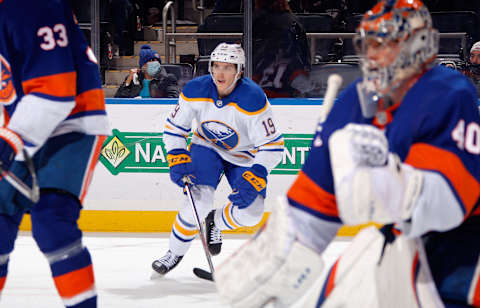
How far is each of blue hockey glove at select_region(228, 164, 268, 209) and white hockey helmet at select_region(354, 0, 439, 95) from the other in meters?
2.26

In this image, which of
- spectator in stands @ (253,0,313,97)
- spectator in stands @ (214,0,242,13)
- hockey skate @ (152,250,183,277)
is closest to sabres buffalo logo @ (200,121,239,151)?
hockey skate @ (152,250,183,277)

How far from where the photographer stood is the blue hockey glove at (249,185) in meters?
3.59

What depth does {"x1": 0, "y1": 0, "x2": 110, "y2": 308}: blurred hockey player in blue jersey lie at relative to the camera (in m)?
1.82

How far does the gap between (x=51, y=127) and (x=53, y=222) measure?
22cm

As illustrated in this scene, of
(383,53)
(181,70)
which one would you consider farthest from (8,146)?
(181,70)

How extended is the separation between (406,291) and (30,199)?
0.94 meters

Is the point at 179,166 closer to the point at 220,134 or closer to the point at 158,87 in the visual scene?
the point at 220,134

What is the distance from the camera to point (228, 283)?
129cm

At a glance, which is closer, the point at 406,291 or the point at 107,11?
the point at 406,291

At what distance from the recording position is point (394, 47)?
1330 mm

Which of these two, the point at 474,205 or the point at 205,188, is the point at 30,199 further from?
the point at 205,188

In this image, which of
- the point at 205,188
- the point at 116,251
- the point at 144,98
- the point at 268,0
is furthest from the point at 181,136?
the point at 268,0

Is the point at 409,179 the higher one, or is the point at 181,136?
the point at 409,179

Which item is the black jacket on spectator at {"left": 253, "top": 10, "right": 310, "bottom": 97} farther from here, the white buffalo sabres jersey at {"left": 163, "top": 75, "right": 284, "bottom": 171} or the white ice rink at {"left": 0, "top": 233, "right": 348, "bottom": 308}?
the white buffalo sabres jersey at {"left": 163, "top": 75, "right": 284, "bottom": 171}
